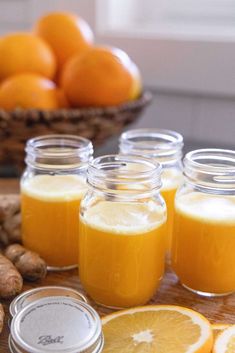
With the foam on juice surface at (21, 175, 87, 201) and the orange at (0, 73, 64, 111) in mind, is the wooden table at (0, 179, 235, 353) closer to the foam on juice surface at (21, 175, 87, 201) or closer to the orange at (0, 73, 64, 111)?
the foam on juice surface at (21, 175, 87, 201)

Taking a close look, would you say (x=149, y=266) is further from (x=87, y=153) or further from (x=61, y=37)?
(x=61, y=37)

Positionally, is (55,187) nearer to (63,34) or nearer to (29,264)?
(29,264)

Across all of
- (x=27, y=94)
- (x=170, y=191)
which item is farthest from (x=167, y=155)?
(x=27, y=94)

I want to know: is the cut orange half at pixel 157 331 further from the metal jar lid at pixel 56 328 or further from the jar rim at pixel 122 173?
the jar rim at pixel 122 173

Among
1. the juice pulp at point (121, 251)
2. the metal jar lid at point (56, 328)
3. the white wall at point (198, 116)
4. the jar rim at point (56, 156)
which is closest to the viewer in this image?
the metal jar lid at point (56, 328)

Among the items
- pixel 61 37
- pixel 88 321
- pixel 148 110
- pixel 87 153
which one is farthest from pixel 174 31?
pixel 88 321

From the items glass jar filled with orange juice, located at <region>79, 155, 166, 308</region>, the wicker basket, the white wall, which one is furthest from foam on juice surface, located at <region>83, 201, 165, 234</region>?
the white wall

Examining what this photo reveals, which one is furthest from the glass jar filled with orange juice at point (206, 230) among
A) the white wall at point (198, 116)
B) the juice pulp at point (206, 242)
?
the white wall at point (198, 116)
